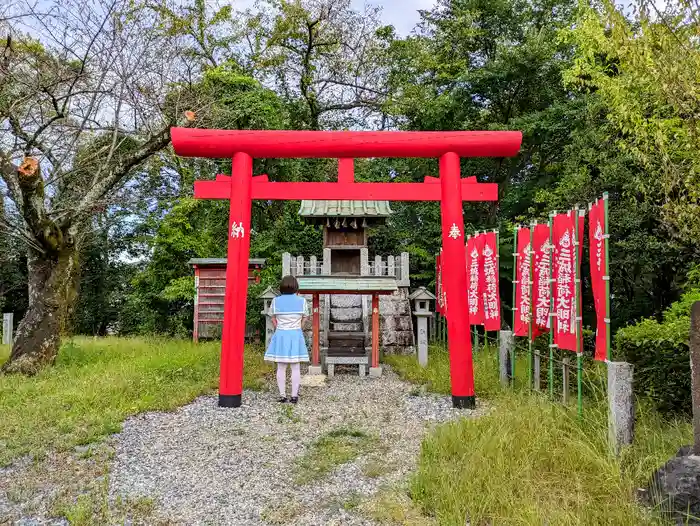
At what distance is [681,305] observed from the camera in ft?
21.4

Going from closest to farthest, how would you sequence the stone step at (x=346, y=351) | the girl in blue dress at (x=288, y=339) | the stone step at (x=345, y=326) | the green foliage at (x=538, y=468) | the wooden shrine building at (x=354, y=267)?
the green foliage at (x=538, y=468), the girl in blue dress at (x=288, y=339), the stone step at (x=346, y=351), the stone step at (x=345, y=326), the wooden shrine building at (x=354, y=267)

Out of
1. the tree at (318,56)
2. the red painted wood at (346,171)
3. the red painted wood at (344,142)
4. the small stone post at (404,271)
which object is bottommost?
the small stone post at (404,271)

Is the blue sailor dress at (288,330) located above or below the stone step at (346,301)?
below

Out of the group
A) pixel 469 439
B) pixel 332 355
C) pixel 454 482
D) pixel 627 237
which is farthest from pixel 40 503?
pixel 627 237

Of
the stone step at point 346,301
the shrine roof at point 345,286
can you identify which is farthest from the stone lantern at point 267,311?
the shrine roof at point 345,286

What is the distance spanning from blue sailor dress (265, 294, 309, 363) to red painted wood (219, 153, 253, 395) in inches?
16.1

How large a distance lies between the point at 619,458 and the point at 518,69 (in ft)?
37.3

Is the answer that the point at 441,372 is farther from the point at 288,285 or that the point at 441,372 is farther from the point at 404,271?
the point at 404,271

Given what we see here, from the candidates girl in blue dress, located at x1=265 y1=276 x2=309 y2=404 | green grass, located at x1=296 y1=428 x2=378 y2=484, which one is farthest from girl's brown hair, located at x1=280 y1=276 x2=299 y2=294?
green grass, located at x1=296 y1=428 x2=378 y2=484

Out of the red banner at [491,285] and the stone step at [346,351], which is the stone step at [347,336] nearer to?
the stone step at [346,351]

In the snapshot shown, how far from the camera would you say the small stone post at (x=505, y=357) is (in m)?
6.86

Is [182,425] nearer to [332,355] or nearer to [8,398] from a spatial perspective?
[8,398]

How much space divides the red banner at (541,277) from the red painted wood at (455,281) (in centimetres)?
82

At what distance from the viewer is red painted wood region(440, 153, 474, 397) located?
242 inches
